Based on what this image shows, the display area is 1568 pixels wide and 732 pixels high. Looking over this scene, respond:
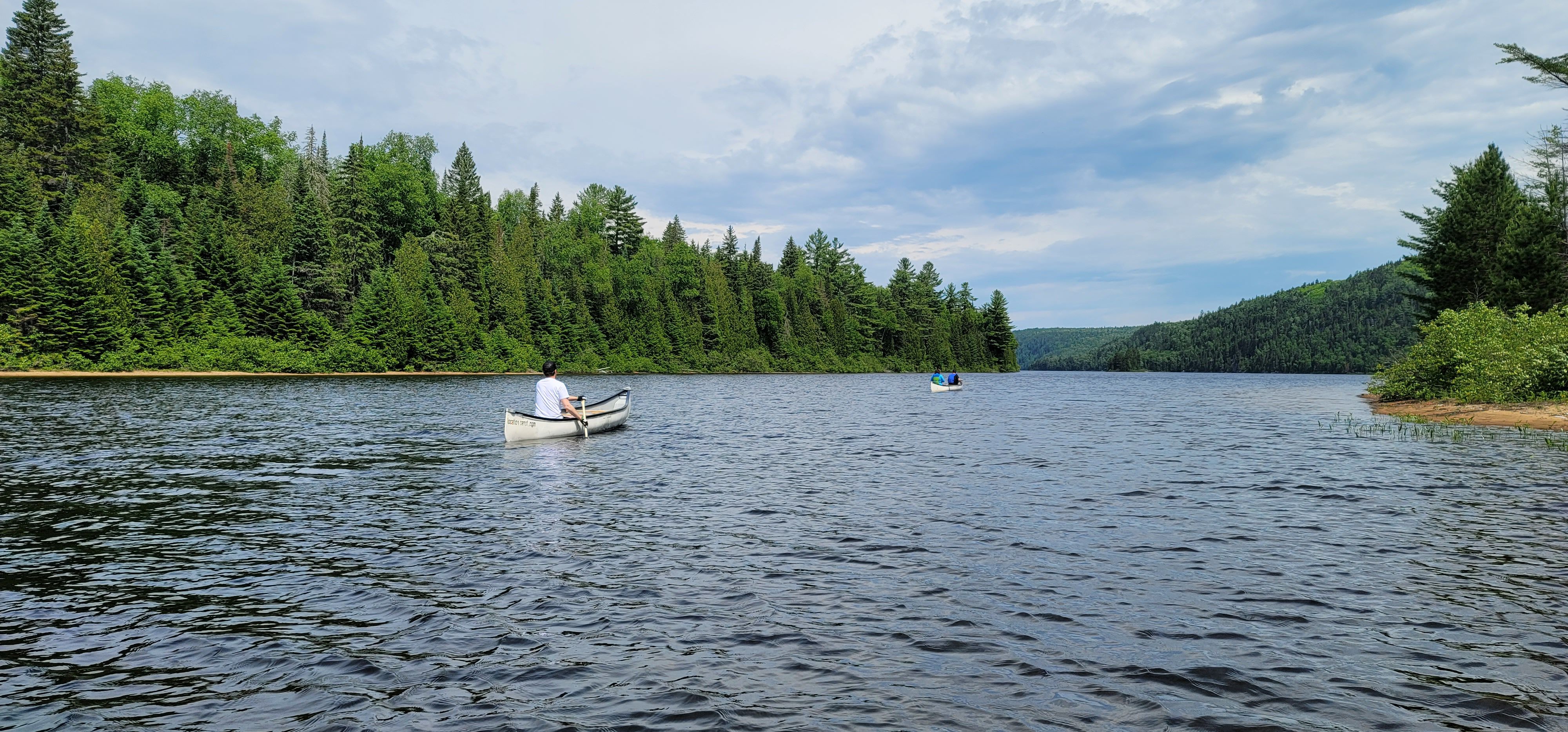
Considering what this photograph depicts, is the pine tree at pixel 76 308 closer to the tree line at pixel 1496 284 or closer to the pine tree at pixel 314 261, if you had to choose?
the pine tree at pixel 314 261

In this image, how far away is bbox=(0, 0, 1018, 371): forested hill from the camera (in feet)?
237

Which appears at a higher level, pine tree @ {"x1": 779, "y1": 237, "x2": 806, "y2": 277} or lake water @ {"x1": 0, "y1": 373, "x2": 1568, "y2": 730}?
pine tree @ {"x1": 779, "y1": 237, "x2": 806, "y2": 277}

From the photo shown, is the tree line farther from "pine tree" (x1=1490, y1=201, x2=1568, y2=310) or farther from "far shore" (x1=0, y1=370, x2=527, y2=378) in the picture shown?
"far shore" (x1=0, y1=370, x2=527, y2=378)

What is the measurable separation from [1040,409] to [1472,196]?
132ft

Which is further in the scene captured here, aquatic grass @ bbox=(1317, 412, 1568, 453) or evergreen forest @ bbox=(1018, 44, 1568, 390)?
evergreen forest @ bbox=(1018, 44, 1568, 390)

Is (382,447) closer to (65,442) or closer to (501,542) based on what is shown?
(65,442)

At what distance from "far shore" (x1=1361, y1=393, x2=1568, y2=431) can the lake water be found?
1149 cm

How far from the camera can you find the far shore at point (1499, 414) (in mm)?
32219

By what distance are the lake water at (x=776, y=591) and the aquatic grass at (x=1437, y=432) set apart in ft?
16.2

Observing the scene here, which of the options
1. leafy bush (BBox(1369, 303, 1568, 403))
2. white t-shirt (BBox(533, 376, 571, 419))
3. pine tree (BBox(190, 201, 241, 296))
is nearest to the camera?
white t-shirt (BBox(533, 376, 571, 419))

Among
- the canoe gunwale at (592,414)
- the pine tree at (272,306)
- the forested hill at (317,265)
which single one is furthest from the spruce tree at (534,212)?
the canoe gunwale at (592,414)

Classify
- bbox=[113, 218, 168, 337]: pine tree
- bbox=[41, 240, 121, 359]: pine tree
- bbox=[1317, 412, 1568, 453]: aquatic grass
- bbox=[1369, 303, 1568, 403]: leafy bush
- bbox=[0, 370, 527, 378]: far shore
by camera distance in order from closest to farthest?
bbox=[1317, 412, 1568, 453]: aquatic grass < bbox=[1369, 303, 1568, 403]: leafy bush < bbox=[0, 370, 527, 378]: far shore < bbox=[41, 240, 121, 359]: pine tree < bbox=[113, 218, 168, 337]: pine tree

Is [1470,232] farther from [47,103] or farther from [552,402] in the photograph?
[47,103]

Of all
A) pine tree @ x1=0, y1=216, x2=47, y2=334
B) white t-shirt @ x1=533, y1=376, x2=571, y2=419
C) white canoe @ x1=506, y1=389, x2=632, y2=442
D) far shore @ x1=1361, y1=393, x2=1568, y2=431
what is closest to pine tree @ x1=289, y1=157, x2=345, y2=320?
pine tree @ x1=0, y1=216, x2=47, y2=334
